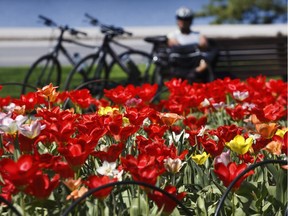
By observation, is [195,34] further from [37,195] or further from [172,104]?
[37,195]

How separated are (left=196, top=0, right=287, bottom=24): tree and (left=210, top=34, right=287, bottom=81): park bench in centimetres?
2881

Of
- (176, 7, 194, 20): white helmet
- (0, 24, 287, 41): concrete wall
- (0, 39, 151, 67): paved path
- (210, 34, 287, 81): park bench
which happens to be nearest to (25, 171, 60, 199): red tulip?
(176, 7, 194, 20): white helmet

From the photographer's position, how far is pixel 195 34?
8.42 metres

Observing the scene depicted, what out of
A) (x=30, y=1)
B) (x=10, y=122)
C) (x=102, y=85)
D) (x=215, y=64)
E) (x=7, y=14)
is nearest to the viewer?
(x=10, y=122)

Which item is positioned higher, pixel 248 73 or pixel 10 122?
pixel 10 122

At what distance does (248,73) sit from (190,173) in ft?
23.8

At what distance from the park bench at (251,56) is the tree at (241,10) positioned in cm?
2881

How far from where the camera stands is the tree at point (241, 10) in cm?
3891

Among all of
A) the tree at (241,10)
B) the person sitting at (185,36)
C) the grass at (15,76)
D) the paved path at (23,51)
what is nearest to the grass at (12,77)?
the grass at (15,76)

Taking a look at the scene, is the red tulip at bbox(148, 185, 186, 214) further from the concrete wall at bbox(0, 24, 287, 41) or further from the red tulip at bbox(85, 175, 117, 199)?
the concrete wall at bbox(0, 24, 287, 41)

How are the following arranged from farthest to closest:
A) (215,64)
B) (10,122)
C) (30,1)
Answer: (30,1)
(215,64)
(10,122)

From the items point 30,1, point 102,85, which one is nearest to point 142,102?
point 102,85

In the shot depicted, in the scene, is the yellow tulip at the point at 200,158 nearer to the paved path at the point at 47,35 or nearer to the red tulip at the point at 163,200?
the red tulip at the point at 163,200

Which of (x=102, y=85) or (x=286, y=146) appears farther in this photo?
(x=102, y=85)
